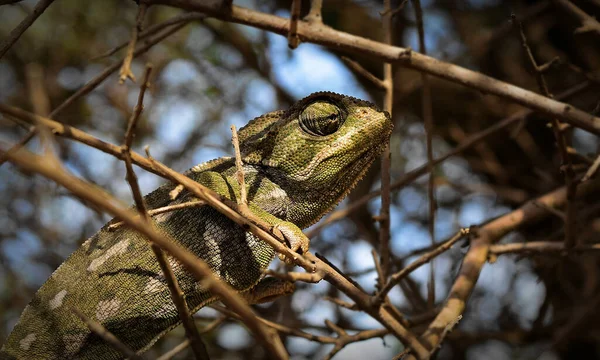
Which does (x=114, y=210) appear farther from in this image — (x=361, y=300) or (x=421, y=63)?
(x=421, y=63)

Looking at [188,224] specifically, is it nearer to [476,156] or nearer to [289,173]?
[289,173]

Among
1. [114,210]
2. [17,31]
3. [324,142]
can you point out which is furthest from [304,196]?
[114,210]

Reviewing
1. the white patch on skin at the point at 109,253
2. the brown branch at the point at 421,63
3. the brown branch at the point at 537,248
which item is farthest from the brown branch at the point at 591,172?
the white patch on skin at the point at 109,253

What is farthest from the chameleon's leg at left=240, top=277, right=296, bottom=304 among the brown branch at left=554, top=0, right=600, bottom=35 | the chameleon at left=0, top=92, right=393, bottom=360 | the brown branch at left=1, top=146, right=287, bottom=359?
the brown branch at left=554, top=0, right=600, bottom=35

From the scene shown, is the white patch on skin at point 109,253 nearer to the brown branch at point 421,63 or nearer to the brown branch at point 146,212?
the brown branch at point 146,212

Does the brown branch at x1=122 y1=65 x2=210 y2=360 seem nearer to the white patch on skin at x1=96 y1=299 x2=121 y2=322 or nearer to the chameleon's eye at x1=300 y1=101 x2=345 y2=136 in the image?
the white patch on skin at x1=96 y1=299 x2=121 y2=322
